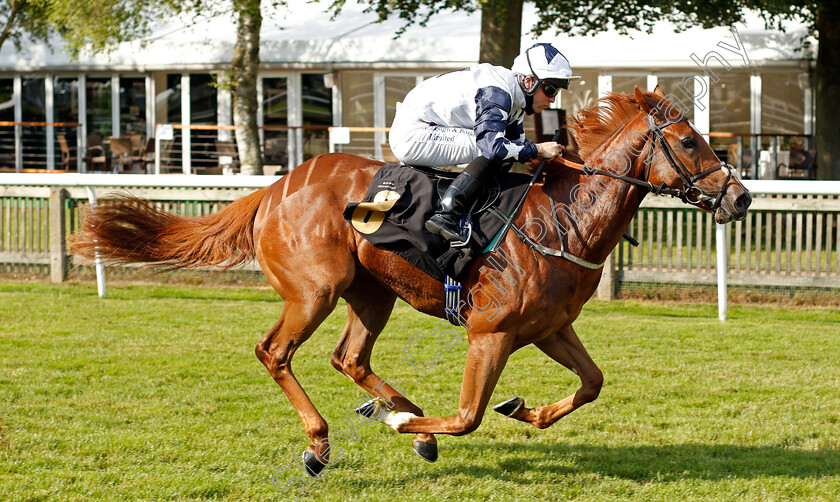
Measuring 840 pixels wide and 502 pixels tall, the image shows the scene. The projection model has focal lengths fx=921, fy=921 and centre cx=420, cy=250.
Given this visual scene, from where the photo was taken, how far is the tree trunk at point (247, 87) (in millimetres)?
13570

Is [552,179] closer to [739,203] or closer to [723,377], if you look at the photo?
[739,203]

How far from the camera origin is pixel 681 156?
13.1ft

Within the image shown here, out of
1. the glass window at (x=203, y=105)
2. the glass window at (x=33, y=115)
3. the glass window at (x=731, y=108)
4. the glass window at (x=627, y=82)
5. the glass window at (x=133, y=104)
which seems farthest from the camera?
the glass window at (x=33, y=115)

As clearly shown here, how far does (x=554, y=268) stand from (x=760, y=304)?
5536 millimetres

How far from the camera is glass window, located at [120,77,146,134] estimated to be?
66.5 feet

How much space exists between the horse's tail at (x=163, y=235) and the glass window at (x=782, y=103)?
16.0 metres

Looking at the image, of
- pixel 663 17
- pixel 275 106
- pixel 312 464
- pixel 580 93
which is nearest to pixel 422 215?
pixel 312 464

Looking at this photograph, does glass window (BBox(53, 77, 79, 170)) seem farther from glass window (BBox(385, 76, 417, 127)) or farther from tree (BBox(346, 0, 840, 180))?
tree (BBox(346, 0, 840, 180))

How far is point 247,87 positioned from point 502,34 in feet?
13.0

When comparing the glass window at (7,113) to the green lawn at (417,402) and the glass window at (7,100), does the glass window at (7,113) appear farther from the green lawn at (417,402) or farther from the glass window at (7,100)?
the green lawn at (417,402)

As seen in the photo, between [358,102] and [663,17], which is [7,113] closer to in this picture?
[358,102]

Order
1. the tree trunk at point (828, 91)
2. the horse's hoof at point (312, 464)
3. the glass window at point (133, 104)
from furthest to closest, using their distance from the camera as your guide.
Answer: the glass window at point (133, 104)
the tree trunk at point (828, 91)
the horse's hoof at point (312, 464)

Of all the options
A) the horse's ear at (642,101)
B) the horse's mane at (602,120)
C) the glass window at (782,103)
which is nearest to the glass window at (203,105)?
the glass window at (782,103)

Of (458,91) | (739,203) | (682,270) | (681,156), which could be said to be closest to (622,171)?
(681,156)
